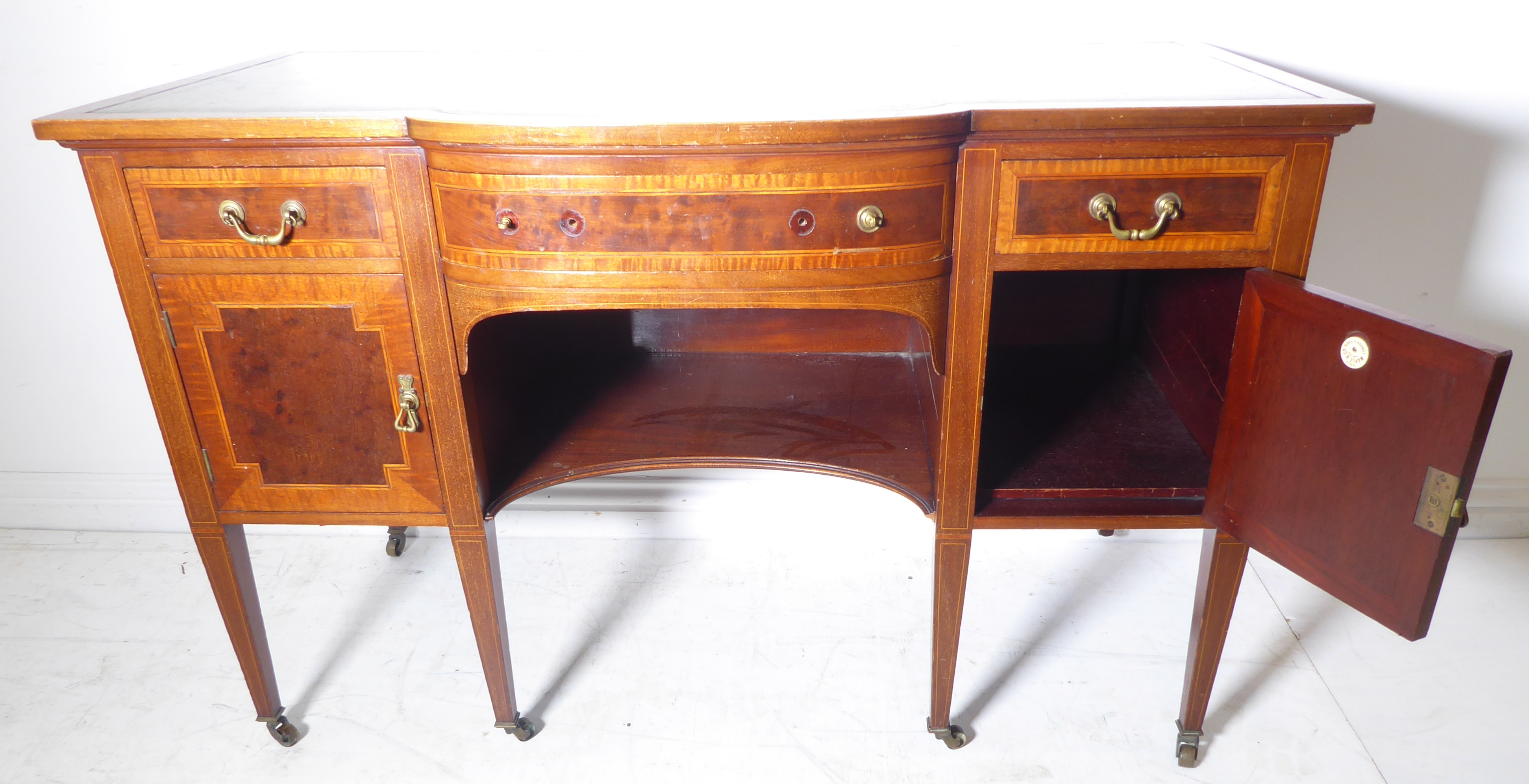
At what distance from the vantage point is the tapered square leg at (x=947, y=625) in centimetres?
140

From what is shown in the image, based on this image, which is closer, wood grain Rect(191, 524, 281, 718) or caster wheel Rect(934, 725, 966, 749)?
wood grain Rect(191, 524, 281, 718)

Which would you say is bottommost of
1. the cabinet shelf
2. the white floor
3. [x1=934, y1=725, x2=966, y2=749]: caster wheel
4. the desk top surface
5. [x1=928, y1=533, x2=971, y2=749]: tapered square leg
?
the white floor

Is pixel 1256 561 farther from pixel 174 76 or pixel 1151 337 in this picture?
pixel 174 76

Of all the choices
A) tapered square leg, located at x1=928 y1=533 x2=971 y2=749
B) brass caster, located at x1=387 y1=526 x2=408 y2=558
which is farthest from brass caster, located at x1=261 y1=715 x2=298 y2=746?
tapered square leg, located at x1=928 y1=533 x2=971 y2=749

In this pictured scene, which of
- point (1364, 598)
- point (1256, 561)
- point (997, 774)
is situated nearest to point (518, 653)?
point (997, 774)

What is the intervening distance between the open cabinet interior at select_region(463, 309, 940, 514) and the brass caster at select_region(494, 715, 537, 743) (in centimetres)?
39

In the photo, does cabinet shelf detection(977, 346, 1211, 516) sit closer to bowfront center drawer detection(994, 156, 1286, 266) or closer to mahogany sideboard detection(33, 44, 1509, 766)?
mahogany sideboard detection(33, 44, 1509, 766)

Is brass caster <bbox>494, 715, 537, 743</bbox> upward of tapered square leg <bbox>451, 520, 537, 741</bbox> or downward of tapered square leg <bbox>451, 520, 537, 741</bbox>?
downward

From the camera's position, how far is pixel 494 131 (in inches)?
42.6

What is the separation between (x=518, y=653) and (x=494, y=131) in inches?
41.5

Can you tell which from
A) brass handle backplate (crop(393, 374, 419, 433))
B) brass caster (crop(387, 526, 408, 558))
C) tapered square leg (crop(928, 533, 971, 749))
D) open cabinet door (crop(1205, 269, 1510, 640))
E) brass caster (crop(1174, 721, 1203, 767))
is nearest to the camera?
A: open cabinet door (crop(1205, 269, 1510, 640))

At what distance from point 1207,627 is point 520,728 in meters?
1.08

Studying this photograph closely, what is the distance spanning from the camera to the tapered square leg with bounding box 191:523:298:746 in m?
1.44

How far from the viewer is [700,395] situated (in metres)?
1.68
